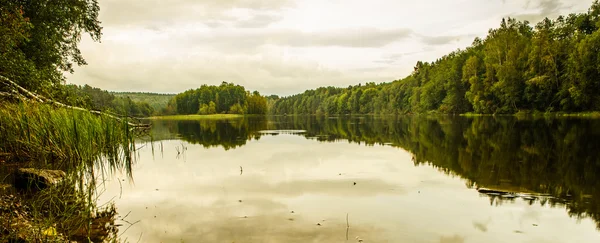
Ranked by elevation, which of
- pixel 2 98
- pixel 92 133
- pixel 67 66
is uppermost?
pixel 67 66

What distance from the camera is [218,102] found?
142 metres

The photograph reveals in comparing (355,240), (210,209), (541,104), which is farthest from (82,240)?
(541,104)

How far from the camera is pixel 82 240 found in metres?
5.35

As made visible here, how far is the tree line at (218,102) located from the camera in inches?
5527

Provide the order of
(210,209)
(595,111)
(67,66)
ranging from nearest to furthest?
(210,209), (67,66), (595,111)

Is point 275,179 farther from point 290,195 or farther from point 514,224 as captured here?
point 514,224

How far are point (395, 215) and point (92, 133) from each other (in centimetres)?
1009

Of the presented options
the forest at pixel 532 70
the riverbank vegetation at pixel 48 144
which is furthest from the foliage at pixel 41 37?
the forest at pixel 532 70

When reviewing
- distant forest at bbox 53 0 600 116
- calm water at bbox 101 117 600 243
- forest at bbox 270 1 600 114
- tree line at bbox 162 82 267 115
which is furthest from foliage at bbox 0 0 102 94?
tree line at bbox 162 82 267 115

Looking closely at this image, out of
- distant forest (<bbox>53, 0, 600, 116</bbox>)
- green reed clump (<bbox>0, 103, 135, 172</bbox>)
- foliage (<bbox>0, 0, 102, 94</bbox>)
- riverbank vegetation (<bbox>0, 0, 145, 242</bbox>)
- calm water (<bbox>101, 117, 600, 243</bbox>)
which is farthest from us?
distant forest (<bbox>53, 0, 600, 116</bbox>)

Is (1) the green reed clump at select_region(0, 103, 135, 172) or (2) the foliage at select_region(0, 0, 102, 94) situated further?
(2) the foliage at select_region(0, 0, 102, 94)

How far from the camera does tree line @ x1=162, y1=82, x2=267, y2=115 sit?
140375 mm

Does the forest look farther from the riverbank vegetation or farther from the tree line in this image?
the tree line

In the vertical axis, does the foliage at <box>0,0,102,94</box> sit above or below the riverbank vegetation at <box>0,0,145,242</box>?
above
